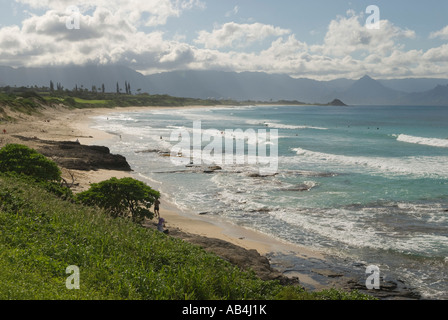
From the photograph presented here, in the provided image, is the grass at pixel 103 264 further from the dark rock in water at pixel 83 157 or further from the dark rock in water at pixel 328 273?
the dark rock in water at pixel 83 157

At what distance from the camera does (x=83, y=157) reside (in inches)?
1293

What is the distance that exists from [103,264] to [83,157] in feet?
82.0

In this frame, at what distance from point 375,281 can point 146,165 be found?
2670 cm

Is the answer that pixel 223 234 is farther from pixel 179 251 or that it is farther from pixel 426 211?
pixel 426 211

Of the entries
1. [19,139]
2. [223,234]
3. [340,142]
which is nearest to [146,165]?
[19,139]

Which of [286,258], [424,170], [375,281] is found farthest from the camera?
[424,170]

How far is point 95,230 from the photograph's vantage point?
1197 cm

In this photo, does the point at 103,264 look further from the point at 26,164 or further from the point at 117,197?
the point at 26,164

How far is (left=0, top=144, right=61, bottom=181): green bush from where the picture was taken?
18.2 m

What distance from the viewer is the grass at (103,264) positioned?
837cm

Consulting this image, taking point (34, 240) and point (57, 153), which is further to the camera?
point (57, 153)

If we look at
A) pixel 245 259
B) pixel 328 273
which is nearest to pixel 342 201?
pixel 328 273

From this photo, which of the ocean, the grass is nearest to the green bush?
the grass

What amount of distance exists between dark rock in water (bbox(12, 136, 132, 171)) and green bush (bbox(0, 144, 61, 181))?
10.7 m
